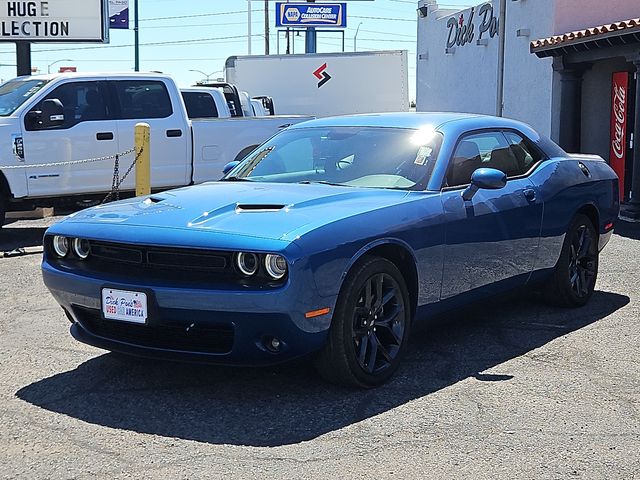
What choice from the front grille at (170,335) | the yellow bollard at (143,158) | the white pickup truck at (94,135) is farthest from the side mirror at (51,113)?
the front grille at (170,335)

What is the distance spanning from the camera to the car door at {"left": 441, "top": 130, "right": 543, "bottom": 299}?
5.57 metres

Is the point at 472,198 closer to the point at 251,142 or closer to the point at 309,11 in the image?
the point at 251,142

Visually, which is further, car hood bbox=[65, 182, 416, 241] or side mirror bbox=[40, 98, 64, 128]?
side mirror bbox=[40, 98, 64, 128]

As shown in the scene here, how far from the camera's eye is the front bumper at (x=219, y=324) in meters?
4.45

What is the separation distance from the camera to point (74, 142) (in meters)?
11.1

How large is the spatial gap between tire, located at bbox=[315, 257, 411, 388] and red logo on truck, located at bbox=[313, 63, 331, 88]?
20.9 meters

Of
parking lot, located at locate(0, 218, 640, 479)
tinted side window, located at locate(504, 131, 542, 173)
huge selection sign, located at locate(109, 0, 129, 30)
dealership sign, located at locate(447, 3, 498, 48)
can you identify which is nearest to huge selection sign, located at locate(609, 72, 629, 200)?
dealership sign, located at locate(447, 3, 498, 48)

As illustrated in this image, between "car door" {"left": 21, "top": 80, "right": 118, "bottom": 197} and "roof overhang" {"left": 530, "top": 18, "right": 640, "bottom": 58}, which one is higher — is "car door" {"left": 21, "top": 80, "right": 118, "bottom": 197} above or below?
below

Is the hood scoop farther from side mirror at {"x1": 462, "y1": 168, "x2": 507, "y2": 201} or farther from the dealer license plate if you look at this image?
side mirror at {"x1": 462, "y1": 168, "x2": 507, "y2": 201}

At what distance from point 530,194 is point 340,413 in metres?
2.52

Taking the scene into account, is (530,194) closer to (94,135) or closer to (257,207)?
(257,207)

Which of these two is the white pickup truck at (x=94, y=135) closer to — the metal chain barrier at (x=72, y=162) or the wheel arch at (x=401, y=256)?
the metal chain barrier at (x=72, y=162)

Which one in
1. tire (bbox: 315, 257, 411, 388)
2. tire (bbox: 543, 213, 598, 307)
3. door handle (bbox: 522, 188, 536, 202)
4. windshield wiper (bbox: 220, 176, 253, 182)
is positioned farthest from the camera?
tire (bbox: 543, 213, 598, 307)

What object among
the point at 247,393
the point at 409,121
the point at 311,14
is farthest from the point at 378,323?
the point at 311,14
